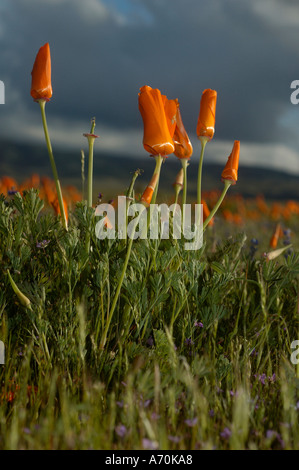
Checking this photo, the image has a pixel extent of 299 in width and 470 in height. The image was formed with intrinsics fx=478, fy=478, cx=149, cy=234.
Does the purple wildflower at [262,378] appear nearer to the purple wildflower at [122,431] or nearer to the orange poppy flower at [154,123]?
the purple wildflower at [122,431]

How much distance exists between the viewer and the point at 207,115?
237 cm

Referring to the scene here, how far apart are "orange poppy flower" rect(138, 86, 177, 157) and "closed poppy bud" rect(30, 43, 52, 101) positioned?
514mm

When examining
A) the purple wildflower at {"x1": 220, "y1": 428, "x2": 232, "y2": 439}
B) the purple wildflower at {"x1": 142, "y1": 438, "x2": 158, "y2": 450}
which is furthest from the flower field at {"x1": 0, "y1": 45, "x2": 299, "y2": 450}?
the purple wildflower at {"x1": 142, "y1": 438, "x2": 158, "y2": 450}

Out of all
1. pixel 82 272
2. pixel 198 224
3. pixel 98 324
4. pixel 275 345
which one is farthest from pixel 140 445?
pixel 275 345

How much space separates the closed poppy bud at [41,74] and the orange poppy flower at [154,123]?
Result: 0.51 m

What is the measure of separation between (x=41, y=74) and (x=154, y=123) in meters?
0.67

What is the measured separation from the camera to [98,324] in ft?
7.40

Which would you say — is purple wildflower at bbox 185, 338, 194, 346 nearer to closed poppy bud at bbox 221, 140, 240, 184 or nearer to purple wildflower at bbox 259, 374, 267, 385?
purple wildflower at bbox 259, 374, 267, 385

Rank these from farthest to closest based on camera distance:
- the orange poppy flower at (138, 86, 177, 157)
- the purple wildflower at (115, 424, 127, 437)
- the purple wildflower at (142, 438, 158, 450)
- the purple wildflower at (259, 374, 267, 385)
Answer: the purple wildflower at (259, 374, 267, 385)
the orange poppy flower at (138, 86, 177, 157)
the purple wildflower at (115, 424, 127, 437)
the purple wildflower at (142, 438, 158, 450)

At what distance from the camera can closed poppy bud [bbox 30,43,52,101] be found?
2.32 m

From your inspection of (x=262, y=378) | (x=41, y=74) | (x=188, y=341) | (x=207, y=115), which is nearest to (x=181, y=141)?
(x=207, y=115)

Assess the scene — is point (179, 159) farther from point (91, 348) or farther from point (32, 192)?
point (91, 348)
